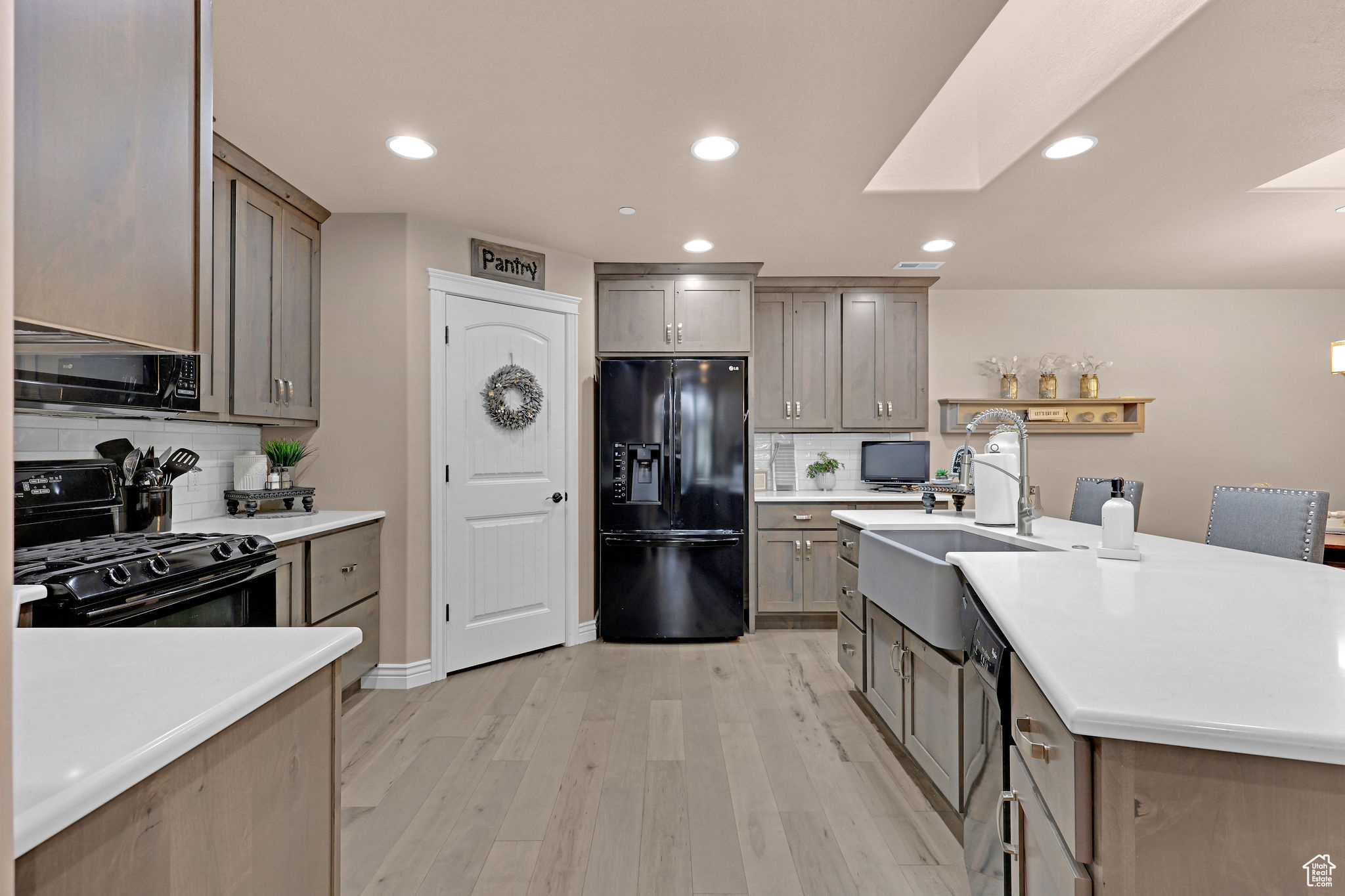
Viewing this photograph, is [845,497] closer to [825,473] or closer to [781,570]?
[825,473]

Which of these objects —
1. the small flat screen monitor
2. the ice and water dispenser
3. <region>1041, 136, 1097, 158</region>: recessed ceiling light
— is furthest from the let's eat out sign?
the small flat screen monitor

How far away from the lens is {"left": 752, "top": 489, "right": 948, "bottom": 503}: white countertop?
4180 mm

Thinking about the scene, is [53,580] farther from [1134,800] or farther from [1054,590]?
[1054,590]

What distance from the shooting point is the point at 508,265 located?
3.61 meters

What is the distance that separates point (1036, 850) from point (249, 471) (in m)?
3.14

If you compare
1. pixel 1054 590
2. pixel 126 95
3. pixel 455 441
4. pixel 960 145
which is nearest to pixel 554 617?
pixel 455 441

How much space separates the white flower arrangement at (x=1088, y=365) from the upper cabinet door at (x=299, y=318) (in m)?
5.01

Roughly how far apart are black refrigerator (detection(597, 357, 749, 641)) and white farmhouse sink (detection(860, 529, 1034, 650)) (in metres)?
1.29

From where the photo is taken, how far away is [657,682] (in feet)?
Result: 10.6

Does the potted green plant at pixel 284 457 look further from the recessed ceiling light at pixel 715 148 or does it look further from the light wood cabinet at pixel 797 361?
the light wood cabinet at pixel 797 361

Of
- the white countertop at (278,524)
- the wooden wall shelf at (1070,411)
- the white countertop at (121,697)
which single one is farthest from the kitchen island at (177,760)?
the wooden wall shelf at (1070,411)

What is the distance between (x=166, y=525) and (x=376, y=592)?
107cm

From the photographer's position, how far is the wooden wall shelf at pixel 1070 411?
4762 mm

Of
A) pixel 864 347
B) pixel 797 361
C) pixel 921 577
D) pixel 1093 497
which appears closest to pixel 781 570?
pixel 797 361
